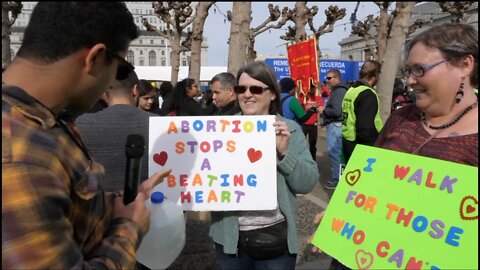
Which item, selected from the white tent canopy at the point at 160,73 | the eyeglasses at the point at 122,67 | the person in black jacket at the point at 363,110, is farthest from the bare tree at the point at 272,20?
the eyeglasses at the point at 122,67

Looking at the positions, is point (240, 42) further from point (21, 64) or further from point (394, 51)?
point (21, 64)

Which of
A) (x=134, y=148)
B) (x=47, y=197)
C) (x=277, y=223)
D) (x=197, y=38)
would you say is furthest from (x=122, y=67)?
(x=197, y=38)

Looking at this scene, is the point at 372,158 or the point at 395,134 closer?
the point at 372,158

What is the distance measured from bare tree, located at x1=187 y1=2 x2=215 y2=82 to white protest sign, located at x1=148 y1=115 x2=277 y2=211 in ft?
30.0

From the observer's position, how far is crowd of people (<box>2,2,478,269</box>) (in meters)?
0.89

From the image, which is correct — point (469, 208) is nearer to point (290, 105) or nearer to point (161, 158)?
point (161, 158)

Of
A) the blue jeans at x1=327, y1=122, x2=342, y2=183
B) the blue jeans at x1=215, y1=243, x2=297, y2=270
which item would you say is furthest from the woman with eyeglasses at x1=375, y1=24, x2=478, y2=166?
the blue jeans at x1=327, y1=122, x2=342, y2=183

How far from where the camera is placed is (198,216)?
492 centimetres

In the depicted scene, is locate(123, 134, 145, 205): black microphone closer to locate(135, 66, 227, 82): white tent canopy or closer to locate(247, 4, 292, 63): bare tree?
locate(247, 4, 292, 63): bare tree

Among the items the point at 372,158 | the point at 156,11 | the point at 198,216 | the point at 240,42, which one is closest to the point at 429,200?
the point at 372,158

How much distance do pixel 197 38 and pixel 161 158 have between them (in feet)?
33.1

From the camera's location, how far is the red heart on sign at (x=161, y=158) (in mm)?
2311

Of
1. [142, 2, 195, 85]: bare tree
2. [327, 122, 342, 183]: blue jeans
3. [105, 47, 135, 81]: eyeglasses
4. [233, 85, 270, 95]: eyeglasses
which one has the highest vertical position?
[142, 2, 195, 85]: bare tree

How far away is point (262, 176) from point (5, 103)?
1472mm
